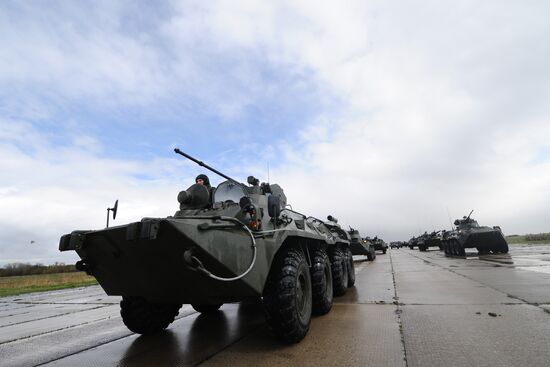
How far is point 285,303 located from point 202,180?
7.45 ft

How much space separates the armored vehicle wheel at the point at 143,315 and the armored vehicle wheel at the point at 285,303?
1.67 meters

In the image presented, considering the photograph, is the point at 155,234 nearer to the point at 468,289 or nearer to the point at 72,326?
the point at 72,326

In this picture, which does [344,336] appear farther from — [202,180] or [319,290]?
[202,180]

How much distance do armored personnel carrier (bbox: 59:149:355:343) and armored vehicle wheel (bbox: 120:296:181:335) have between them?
0.04 feet

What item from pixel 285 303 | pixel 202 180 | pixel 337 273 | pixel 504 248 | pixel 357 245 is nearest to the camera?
pixel 285 303

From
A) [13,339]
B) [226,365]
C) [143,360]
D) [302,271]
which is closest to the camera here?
[226,365]

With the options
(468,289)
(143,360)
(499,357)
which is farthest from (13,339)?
(468,289)

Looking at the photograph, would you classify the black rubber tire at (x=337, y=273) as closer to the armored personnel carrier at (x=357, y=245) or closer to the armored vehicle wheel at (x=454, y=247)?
the armored personnel carrier at (x=357, y=245)

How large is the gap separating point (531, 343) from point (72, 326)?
5775 mm

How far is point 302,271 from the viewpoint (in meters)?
4.35

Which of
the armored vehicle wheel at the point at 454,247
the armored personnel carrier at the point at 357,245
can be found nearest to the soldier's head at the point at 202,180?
the armored personnel carrier at the point at 357,245

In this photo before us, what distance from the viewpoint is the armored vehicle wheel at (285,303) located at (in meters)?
3.66

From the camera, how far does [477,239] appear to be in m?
18.3

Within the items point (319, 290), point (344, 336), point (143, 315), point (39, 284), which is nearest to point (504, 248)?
point (319, 290)
